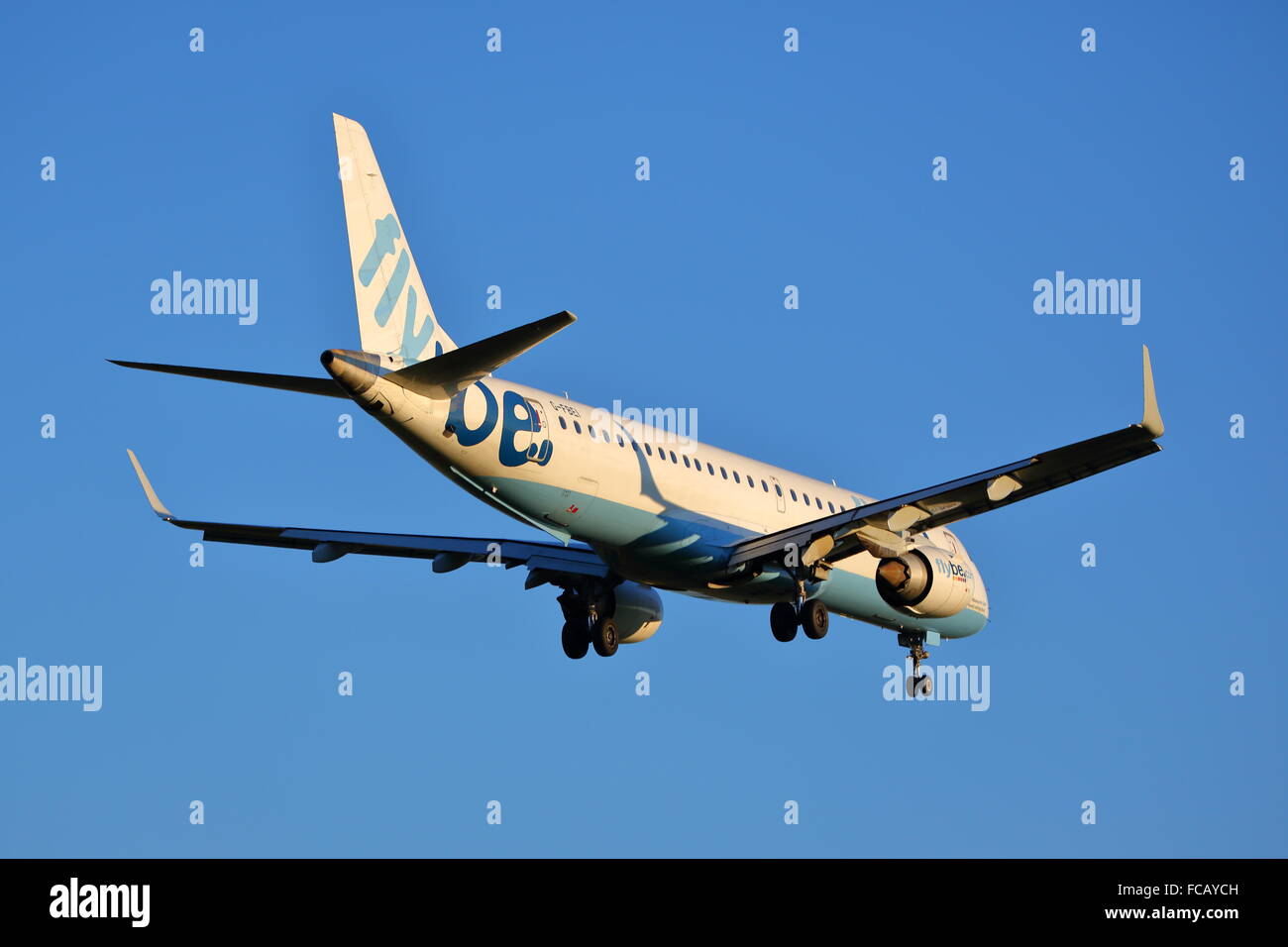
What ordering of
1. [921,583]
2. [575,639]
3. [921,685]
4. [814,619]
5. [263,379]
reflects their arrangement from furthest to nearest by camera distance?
[921,685] < [575,639] < [921,583] < [814,619] < [263,379]

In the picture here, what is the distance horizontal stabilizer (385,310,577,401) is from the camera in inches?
1178

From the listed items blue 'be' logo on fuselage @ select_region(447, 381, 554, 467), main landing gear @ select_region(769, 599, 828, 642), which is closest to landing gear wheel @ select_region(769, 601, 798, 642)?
main landing gear @ select_region(769, 599, 828, 642)

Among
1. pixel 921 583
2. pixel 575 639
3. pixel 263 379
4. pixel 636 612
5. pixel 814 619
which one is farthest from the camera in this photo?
pixel 636 612

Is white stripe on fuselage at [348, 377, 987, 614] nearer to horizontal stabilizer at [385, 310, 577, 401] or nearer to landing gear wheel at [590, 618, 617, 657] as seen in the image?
horizontal stabilizer at [385, 310, 577, 401]

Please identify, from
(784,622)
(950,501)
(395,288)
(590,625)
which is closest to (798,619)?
(784,622)

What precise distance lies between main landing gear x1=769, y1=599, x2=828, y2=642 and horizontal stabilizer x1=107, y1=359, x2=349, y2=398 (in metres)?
11.1

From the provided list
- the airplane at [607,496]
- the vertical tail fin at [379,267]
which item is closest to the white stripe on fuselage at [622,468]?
the airplane at [607,496]

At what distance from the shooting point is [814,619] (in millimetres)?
37875

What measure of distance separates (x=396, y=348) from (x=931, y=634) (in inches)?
752

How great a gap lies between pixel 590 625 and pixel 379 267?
35.8ft

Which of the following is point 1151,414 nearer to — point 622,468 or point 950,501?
A: point 950,501

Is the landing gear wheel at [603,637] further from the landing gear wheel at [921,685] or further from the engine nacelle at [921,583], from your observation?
the landing gear wheel at [921,685]
